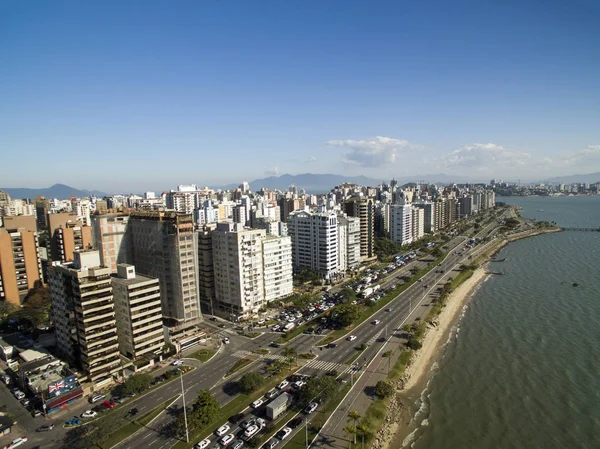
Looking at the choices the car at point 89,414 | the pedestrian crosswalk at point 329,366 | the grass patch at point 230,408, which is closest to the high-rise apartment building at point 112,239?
the car at point 89,414

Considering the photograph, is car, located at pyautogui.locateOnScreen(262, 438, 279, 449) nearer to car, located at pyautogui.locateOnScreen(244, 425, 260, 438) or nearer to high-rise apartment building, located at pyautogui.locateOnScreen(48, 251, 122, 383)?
car, located at pyautogui.locateOnScreen(244, 425, 260, 438)

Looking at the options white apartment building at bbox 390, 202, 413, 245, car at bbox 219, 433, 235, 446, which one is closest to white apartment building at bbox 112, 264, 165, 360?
car at bbox 219, 433, 235, 446

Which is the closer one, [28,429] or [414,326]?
[28,429]

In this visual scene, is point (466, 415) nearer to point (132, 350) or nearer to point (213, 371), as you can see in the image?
point (213, 371)

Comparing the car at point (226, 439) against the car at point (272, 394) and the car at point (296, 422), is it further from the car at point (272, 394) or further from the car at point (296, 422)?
the car at point (272, 394)

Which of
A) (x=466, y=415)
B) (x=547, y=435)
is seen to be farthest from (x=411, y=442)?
(x=547, y=435)

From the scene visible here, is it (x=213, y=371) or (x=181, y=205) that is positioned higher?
(x=181, y=205)

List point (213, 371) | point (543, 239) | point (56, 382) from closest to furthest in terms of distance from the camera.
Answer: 1. point (56, 382)
2. point (213, 371)
3. point (543, 239)
